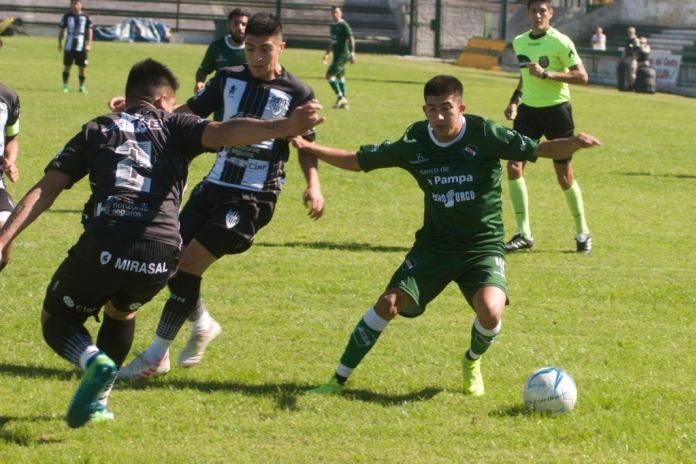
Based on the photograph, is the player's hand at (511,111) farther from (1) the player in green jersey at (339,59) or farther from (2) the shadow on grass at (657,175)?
(1) the player in green jersey at (339,59)

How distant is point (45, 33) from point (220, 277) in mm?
45979

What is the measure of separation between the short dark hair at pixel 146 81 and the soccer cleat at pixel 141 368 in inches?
68.8

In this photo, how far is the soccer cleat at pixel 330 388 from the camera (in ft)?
23.6

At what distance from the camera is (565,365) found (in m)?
8.05

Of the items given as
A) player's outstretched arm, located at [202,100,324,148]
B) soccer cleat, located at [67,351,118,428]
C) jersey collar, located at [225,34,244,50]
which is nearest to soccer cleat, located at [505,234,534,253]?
jersey collar, located at [225,34,244,50]

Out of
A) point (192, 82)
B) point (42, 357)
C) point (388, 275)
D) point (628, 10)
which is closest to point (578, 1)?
point (628, 10)

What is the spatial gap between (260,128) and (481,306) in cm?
198

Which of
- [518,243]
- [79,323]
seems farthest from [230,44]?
[79,323]

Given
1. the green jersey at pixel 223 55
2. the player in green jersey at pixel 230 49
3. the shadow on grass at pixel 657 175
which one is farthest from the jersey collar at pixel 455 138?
the shadow on grass at pixel 657 175

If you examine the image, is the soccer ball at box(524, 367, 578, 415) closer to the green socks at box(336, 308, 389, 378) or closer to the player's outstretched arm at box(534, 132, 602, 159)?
the green socks at box(336, 308, 389, 378)

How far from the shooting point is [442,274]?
289 inches

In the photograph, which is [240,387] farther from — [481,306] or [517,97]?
Result: [517,97]

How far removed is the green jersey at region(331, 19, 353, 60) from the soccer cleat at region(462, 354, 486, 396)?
72.8ft

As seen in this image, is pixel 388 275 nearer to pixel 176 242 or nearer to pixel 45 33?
pixel 176 242
